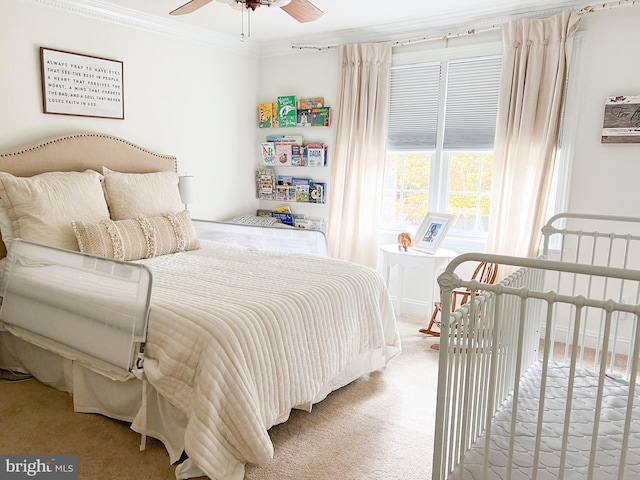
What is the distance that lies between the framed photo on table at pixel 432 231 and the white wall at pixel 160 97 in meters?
1.86

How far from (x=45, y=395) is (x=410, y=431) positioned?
1.90 m

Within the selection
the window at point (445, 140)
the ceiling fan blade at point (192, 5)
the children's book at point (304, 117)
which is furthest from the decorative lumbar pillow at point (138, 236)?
the window at point (445, 140)

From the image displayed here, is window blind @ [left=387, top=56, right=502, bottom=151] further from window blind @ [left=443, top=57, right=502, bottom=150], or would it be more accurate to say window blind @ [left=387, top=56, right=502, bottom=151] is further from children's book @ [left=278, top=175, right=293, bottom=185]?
children's book @ [left=278, top=175, right=293, bottom=185]

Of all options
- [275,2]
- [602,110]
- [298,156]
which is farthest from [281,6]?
[602,110]

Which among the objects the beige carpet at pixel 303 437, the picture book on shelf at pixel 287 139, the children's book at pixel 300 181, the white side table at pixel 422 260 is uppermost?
the picture book on shelf at pixel 287 139

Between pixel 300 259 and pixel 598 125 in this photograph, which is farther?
pixel 598 125

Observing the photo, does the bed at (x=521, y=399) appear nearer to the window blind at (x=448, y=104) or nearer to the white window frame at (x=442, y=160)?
the white window frame at (x=442, y=160)

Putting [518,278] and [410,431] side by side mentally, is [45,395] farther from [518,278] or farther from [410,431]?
[518,278]

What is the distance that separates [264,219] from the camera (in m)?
4.54

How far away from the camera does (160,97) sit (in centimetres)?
383

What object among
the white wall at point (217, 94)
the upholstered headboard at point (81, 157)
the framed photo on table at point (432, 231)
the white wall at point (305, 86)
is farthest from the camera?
the white wall at point (305, 86)

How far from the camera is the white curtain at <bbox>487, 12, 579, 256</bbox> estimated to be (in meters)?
3.19

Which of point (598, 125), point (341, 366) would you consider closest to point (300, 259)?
point (341, 366)

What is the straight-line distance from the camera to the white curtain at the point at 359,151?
13.0 feet
